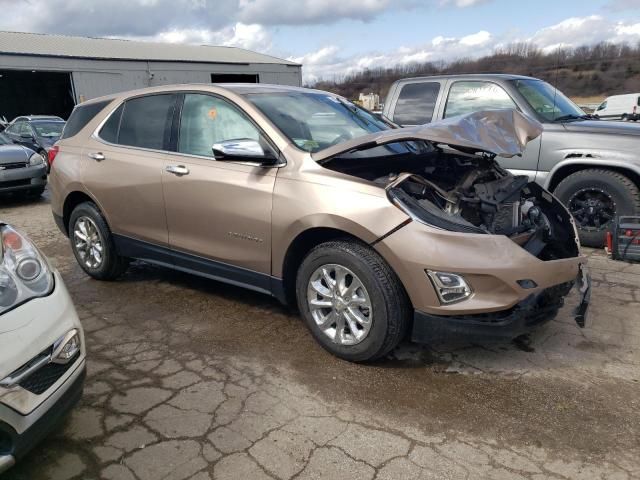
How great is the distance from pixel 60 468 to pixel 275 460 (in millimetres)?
1003

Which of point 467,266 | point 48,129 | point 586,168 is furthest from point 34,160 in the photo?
point 467,266

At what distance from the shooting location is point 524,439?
255 centimetres

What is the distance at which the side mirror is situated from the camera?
3316 millimetres

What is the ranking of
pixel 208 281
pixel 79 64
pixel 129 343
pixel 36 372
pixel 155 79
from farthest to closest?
pixel 155 79, pixel 79 64, pixel 208 281, pixel 129 343, pixel 36 372

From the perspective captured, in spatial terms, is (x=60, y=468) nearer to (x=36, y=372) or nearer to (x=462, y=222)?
(x=36, y=372)

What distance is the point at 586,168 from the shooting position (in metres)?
5.48

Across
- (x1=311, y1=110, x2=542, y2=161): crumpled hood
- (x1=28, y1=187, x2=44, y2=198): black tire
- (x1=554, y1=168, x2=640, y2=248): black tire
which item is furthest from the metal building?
(x1=311, y1=110, x2=542, y2=161): crumpled hood

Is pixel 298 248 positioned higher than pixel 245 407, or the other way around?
pixel 298 248

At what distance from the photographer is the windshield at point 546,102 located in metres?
5.90

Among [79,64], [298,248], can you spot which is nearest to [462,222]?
[298,248]

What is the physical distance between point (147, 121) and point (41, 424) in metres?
2.83

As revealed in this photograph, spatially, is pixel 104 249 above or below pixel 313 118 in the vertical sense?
below

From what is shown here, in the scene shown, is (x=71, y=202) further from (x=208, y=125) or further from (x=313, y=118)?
(x=313, y=118)

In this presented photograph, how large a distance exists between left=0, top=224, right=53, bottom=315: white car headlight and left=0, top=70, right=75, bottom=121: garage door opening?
117 ft
